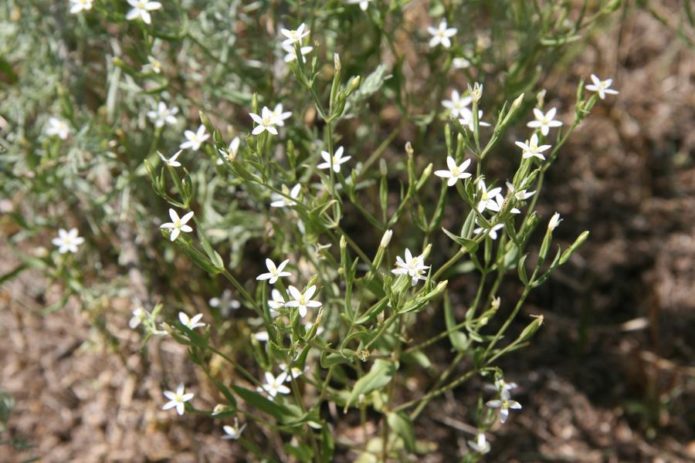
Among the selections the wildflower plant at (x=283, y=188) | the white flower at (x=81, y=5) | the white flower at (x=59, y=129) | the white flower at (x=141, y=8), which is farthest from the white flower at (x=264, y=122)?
the white flower at (x=59, y=129)

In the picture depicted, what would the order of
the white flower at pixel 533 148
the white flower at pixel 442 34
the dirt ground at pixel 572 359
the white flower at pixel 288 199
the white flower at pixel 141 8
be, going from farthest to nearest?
the dirt ground at pixel 572 359 < the white flower at pixel 442 34 < the white flower at pixel 141 8 < the white flower at pixel 288 199 < the white flower at pixel 533 148

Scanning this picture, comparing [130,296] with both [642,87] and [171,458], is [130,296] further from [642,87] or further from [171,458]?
[642,87]

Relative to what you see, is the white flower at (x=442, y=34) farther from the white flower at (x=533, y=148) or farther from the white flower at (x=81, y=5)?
the white flower at (x=81, y=5)

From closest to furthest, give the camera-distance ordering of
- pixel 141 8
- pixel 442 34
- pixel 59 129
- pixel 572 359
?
pixel 141 8 < pixel 442 34 < pixel 59 129 < pixel 572 359

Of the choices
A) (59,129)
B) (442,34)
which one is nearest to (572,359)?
(442,34)

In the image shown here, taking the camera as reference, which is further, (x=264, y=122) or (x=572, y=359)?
(x=572, y=359)

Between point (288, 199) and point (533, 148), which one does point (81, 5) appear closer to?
point (288, 199)
